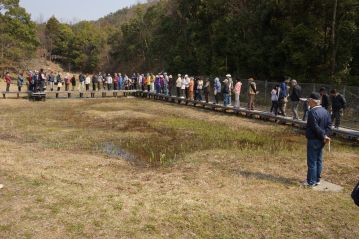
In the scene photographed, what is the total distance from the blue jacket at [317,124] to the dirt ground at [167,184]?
4.01ft

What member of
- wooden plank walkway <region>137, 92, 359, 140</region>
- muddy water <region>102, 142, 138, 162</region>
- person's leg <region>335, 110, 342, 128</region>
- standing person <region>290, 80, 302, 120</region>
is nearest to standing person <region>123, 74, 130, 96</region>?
wooden plank walkway <region>137, 92, 359, 140</region>

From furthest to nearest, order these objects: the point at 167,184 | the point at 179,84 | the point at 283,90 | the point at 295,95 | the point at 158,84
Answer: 1. the point at 158,84
2. the point at 179,84
3. the point at 283,90
4. the point at 295,95
5. the point at 167,184

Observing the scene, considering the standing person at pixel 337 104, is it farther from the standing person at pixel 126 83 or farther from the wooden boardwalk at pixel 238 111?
the standing person at pixel 126 83

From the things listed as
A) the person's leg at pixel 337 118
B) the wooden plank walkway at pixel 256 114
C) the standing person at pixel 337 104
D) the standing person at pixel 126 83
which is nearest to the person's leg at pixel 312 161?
the wooden plank walkway at pixel 256 114

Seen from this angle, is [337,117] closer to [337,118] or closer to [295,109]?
[337,118]

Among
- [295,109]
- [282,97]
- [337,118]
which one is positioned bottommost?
[337,118]

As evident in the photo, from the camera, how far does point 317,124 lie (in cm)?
843

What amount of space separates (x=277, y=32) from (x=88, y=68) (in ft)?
191

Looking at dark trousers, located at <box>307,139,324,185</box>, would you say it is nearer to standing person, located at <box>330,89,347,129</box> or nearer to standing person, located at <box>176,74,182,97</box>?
standing person, located at <box>330,89,347,129</box>

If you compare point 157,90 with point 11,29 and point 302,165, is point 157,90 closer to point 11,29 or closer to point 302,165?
point 302,165

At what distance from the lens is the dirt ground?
666 centimetres

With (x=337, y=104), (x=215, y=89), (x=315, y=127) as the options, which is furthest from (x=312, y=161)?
(x=215, y=89)

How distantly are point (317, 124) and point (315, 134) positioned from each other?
0.73 feet

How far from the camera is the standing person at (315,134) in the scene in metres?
8.41
